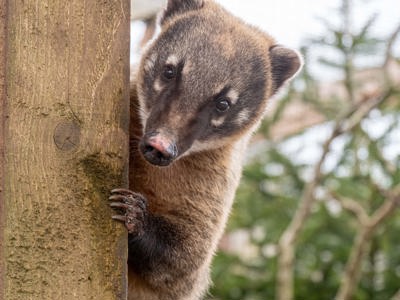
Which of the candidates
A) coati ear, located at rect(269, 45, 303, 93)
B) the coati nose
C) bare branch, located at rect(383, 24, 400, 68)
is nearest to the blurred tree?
bare branch, located at rect(383, 24, 400, 68)

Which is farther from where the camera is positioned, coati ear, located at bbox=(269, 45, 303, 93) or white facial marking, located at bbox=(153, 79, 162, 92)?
coati ear, located at bbox=(269, 45, 303, 93)

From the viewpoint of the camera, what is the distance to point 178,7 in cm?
383

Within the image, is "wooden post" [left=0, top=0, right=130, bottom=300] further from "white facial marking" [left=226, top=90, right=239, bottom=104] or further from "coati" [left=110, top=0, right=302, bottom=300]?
"white facial marking" [left=226, top=90, right=239, bottom=104]

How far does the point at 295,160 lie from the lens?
689 cm

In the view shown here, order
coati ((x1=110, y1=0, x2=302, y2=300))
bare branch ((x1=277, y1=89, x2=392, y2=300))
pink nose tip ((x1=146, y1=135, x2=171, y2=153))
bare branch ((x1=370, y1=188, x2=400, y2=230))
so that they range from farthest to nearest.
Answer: bare branch ((x1=277, y1=89, x2=392, y2=300)) < bare branch ((x1=370, y1=188, x2=400, y2=230)) < coati ((x1=110, y1=0, x2=302, y2=300)) < pink nose tip ((x1=146, y1=135, x2=171, y2=153))

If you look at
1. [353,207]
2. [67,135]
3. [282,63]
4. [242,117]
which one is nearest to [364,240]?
[353,207]

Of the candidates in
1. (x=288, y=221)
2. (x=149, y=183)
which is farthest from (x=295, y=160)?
(x=149, y=183)

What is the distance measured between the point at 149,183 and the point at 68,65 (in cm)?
107

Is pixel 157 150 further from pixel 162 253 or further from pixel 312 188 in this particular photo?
pixel 312 188

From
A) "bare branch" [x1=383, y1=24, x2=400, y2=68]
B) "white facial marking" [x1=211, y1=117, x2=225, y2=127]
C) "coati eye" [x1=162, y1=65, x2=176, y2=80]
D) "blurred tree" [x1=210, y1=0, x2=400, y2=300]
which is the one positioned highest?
"coati eye" [x1=162, y1=65, x2=176, y2=80]

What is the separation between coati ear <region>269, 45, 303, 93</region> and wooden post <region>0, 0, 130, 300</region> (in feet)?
5.02

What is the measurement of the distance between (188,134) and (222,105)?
0.30 metres

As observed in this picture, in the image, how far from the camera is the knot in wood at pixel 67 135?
2410 millimetres

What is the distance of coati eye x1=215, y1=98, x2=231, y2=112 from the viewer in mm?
3340
